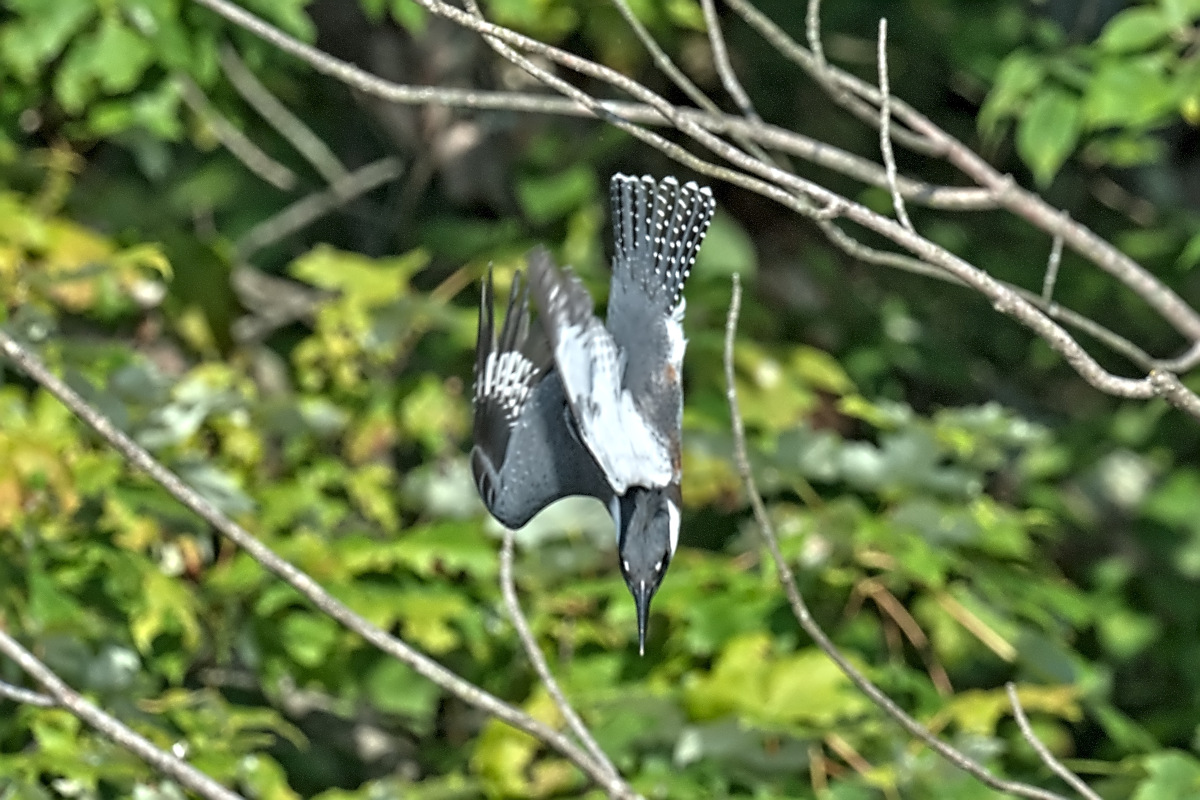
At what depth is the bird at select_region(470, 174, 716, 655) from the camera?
1641 millimetres

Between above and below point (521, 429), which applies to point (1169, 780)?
below

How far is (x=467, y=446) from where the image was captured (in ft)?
10.7

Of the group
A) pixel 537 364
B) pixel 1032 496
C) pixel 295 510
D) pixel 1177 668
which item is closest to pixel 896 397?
pixel 1032 496

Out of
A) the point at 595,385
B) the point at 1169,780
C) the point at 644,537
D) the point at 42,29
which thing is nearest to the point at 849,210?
the point at 595,385

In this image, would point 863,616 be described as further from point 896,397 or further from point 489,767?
point 896,397

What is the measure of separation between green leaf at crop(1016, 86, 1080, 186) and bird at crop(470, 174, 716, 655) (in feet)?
3.30

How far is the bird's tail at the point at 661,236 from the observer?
1.83 metres

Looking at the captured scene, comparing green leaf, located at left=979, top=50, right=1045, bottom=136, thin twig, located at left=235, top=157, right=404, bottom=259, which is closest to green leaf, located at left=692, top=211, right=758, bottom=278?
green leaf, located at left=979, top=50, right=1045, bottom=136

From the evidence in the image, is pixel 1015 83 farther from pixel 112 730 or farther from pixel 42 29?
pixel 112 730

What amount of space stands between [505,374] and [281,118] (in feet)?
6.03

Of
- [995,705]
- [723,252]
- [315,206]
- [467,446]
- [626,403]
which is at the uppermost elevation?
[626,403]

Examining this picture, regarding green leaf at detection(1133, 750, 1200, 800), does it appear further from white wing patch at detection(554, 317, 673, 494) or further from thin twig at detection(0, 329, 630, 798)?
white wing patch at detection(554, 317, 673, 494)

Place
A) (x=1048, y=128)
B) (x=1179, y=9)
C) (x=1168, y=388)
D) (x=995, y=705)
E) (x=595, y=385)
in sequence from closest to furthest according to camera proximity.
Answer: (x=1168, y=388) < (x=595, y=385) < (x=995, y=705) < (x=1179, y=9) < (x=1048, y=128)

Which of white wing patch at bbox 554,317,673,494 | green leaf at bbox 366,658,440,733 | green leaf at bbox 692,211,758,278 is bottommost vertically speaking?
green leaf at bbox 366,658,440,733
